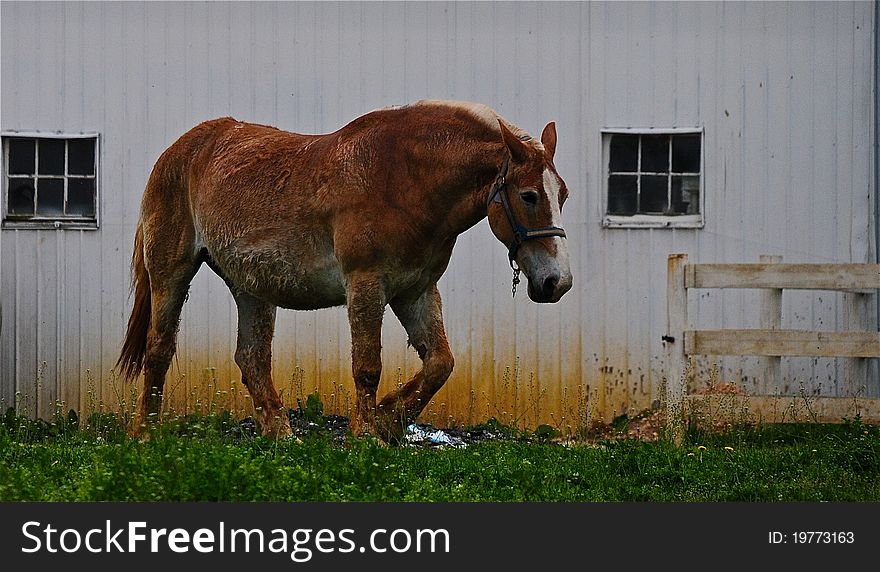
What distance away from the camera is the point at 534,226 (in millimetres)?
7109

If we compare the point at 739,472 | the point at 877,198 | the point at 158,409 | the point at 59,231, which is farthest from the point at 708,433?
the point at 59,231

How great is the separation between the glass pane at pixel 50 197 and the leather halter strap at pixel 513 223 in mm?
5036

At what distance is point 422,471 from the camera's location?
257 inches

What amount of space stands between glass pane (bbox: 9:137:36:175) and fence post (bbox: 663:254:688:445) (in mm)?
5598

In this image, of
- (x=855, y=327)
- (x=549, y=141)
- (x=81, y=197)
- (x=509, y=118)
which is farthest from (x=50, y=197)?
(x=855, y=327)

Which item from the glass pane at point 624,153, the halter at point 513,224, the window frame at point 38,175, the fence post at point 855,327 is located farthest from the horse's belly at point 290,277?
the fence post at point 855,327

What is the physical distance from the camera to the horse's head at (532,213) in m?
7.04

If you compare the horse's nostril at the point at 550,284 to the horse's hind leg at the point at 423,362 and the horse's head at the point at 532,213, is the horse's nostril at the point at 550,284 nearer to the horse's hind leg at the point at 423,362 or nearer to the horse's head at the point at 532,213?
the horse's head at the point at 532,213

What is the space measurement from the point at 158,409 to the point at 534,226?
3.48m

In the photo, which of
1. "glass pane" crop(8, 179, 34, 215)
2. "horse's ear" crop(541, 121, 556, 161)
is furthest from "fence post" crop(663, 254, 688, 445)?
"glass pane" crop(8, 179, 34, 215)

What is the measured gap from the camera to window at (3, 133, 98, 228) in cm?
1067

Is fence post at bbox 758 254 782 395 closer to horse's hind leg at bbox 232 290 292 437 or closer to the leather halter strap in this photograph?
the leather halter strap

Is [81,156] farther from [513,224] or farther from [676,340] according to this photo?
[676,340]

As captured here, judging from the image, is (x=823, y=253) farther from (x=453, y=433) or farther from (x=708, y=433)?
(x=453, y=433)
